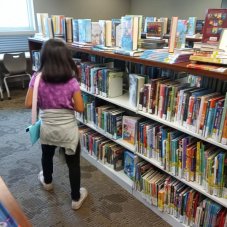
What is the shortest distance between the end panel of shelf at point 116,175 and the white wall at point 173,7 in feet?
15.1

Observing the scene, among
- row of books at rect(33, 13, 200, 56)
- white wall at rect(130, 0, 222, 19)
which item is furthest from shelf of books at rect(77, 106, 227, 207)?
white wall at rect(130, 0, 222, 19)

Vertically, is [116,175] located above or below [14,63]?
below

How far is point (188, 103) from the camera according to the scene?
1.44m

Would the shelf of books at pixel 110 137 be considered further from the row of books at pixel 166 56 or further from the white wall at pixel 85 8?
the white wall at pixel 85 8

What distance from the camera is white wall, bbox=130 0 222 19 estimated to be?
5405 millimetres

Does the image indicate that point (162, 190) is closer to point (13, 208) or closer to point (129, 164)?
point (129, 164)

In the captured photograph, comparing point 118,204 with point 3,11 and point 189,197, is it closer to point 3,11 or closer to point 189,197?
point 189,197

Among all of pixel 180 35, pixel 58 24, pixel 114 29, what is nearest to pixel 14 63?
pixel 58 24

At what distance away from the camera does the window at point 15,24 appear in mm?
4844

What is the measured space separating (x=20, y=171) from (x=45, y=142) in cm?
84

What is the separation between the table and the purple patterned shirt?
A: 612mm

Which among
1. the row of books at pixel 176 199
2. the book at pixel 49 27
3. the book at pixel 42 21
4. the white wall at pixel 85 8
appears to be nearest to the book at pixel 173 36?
the row of books at pixel 176 199

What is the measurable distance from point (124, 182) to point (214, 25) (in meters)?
1.45

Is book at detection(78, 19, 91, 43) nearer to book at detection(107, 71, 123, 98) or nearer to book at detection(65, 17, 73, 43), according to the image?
book at detection(65, 17, 73, 43)
